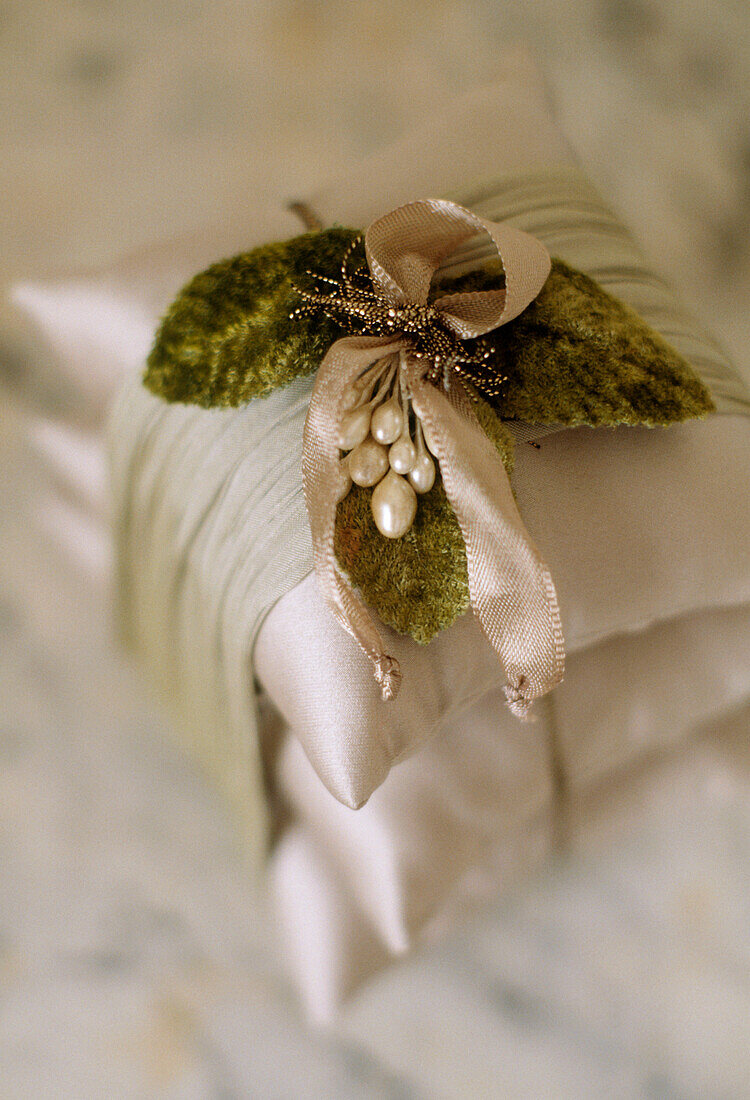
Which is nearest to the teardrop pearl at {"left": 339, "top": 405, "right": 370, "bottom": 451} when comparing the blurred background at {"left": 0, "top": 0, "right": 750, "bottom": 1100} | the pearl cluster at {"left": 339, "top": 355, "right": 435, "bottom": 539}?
the pearl cluster at {"left": 339, "top": 355, "right": 435, "bottom": 539}

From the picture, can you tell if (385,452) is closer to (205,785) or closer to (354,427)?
(354,427)

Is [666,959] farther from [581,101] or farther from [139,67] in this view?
[139,67]

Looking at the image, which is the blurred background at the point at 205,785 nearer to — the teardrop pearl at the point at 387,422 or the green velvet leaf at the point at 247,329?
the green velvet leaf at the point at 247,329

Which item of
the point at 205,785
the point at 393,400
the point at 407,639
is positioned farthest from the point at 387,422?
the point at 205,785

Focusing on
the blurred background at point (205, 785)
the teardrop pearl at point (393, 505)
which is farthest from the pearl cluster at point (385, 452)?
the blurred background at point (205, 785)

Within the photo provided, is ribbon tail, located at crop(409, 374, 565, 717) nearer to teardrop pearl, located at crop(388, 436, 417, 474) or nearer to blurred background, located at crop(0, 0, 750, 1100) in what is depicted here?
teardrop pearl, located at crop(388, 436, 417, 474)

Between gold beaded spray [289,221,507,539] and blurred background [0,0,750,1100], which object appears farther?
blurred background [0,0,750,1100]
